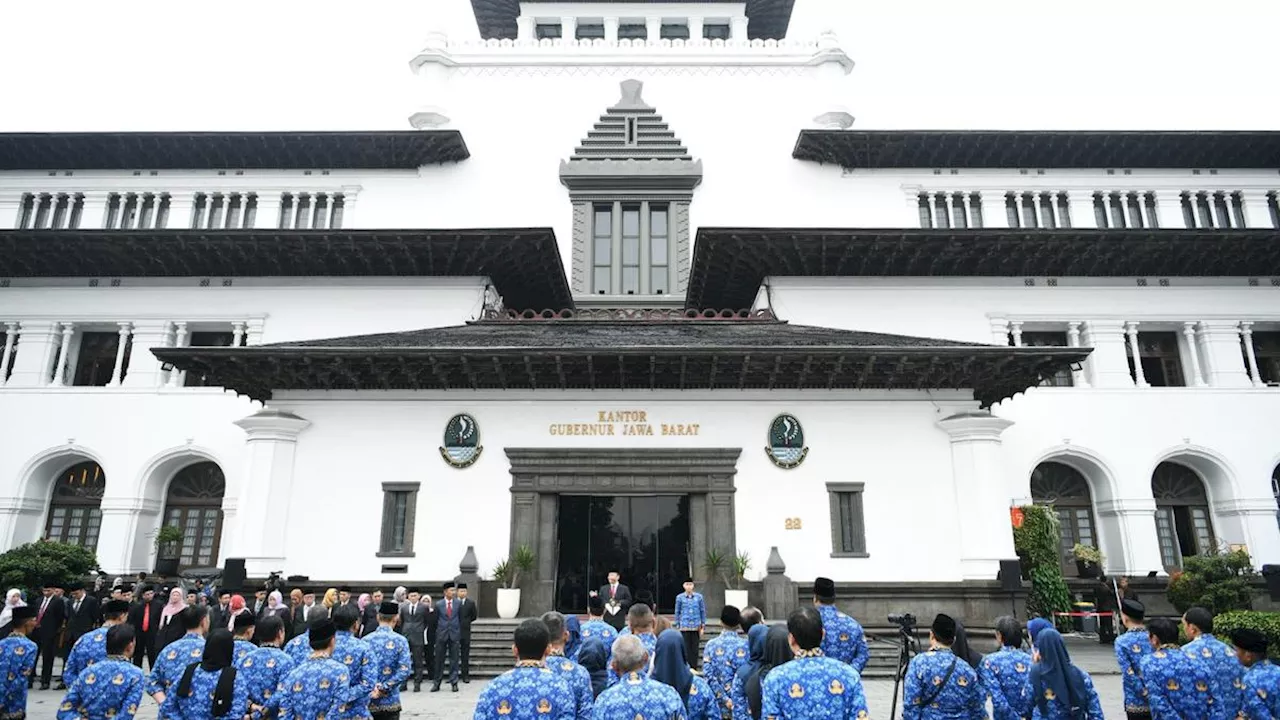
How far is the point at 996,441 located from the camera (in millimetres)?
17078

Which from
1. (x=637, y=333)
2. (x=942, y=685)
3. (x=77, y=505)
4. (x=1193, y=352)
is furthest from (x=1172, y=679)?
(x=77, y=505)

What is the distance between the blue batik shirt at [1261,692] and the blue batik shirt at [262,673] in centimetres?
830

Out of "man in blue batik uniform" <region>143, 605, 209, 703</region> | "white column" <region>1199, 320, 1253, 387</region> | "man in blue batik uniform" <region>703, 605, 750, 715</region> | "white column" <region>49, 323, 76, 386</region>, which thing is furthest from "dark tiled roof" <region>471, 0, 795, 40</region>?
"man in blue batik uniform" <region>143, 605, 209, 703</region>

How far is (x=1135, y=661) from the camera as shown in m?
7.52

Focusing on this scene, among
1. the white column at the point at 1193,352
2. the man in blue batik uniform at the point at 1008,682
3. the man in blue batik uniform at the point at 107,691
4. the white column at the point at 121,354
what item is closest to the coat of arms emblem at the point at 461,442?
the man in blue batik uniform at the point at 107,691

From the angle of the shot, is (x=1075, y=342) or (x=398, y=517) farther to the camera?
(x=1075, y=342)

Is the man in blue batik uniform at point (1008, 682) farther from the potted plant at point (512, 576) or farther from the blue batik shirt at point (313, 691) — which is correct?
the potted plant at point (512, 576)

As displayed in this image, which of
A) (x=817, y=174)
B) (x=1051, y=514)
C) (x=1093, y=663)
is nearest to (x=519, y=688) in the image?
(x=1093, y=663)

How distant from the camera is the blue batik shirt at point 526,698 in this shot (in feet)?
16.6

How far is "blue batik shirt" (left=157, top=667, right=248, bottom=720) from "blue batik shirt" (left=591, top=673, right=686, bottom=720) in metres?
3.53

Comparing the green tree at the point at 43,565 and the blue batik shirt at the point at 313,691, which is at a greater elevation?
the green tree at the point at 43,565

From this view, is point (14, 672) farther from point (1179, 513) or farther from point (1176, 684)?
point (1179, 513)

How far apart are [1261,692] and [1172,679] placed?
2.18 ft

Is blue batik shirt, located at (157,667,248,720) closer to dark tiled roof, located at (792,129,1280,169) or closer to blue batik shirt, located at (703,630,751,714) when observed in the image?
blue batik shirt, located at (703,630,751,714)
